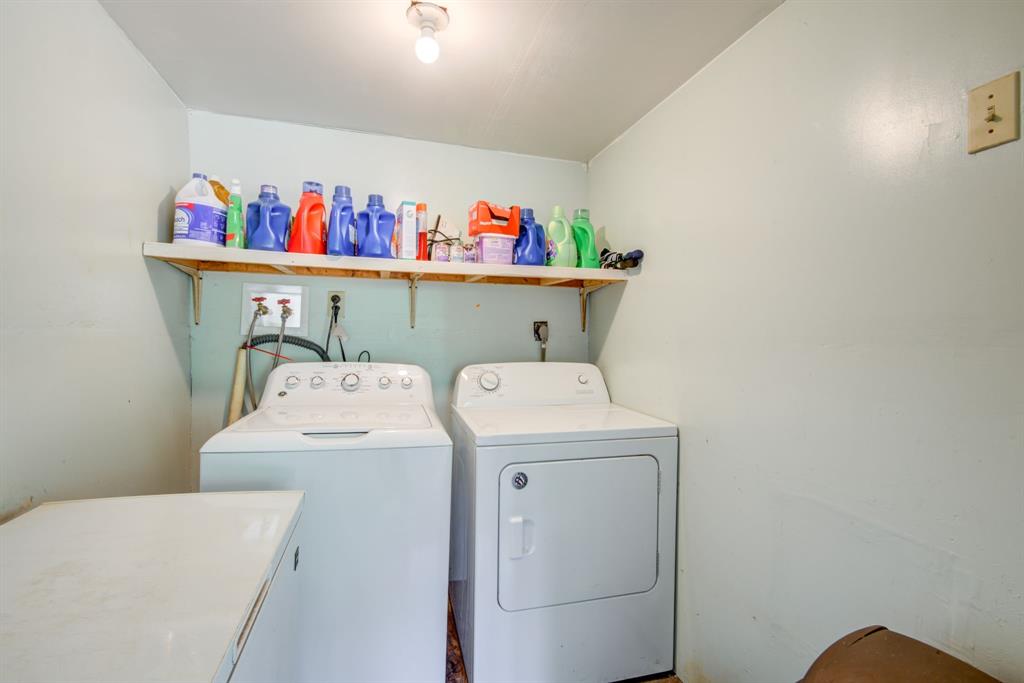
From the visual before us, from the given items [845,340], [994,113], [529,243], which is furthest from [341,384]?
[994,113]

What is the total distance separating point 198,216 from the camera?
4.71 ft

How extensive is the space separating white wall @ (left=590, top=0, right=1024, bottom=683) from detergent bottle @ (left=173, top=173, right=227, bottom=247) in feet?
5.53

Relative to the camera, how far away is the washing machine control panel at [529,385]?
1.86m

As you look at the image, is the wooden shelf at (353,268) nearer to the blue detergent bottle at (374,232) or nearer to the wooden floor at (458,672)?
the blue detergent bottle at (374,232)

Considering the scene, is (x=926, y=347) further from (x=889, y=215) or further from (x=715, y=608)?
(x=715, y=608)

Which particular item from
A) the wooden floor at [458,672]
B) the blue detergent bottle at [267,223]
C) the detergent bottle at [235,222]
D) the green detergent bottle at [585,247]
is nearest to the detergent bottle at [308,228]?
the blue detergent bottle at [267,223]

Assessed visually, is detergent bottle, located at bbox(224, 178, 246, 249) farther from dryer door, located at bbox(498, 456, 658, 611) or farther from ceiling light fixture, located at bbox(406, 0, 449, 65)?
dryer door, located at bbox(498, 456, 658, 611)

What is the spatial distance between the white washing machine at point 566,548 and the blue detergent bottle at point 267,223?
100 cm

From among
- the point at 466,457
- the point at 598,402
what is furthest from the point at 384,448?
the point at 598,402

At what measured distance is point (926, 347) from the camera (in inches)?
32.9

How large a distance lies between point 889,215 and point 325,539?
166cm

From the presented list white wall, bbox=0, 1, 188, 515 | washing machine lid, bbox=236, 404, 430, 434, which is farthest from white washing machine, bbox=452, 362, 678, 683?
white wall, bbox=0, 1, 188, 515

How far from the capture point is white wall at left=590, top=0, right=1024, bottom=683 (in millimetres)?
Result: 751

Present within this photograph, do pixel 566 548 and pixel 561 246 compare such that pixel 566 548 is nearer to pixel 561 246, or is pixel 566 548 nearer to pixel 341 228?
pixel 561 246
